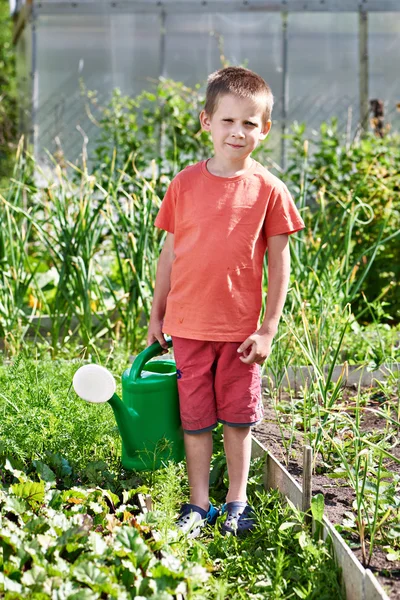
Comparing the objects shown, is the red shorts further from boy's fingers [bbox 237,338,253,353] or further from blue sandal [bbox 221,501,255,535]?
blue sandal [bbox 221,501,255,535]

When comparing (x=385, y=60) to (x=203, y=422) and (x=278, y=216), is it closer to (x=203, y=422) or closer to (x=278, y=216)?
(x=278, y=216)

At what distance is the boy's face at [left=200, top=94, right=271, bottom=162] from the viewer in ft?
6.67

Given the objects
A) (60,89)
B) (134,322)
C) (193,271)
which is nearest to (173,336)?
(193,271)

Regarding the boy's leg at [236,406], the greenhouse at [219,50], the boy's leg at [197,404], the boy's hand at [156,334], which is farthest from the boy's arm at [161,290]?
the greenhouse at [219,50]

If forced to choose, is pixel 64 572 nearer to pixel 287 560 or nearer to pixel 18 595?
pixel 18 595

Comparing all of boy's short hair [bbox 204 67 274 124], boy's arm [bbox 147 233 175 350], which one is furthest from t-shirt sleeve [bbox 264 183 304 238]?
boy's arm [bbox 147 233 175 350]

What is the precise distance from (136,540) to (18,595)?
271 mm

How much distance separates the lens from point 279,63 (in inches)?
282

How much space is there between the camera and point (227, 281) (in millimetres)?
2076

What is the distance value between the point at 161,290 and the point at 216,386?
346 mm

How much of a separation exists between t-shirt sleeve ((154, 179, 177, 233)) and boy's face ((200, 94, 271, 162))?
21cm

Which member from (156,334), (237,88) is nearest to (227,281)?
(156,334)

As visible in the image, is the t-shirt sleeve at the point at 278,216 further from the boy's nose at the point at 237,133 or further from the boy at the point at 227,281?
the boy's nose at the point at 237,133

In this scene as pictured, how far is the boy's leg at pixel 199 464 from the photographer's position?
2.13 metres
